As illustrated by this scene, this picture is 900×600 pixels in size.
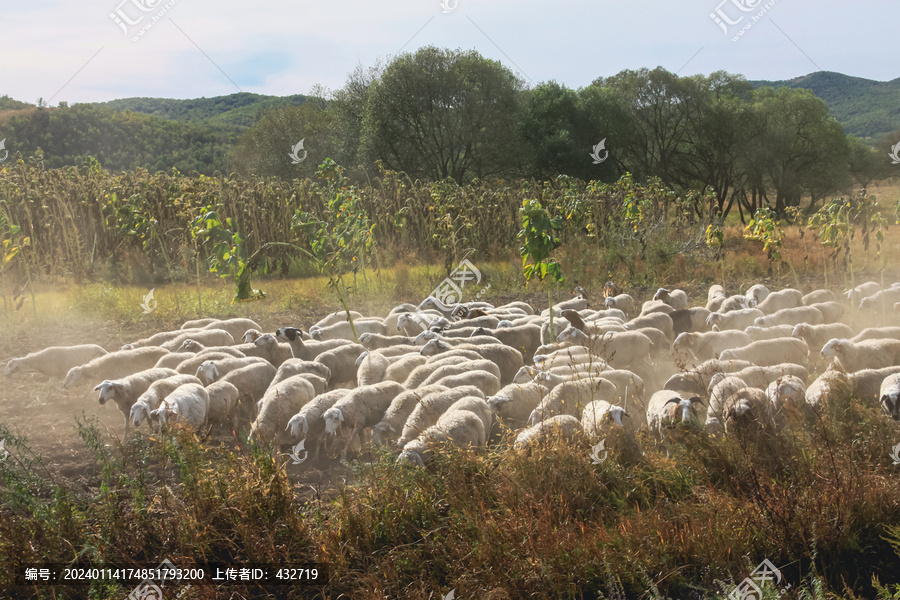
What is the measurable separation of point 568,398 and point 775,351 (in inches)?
133

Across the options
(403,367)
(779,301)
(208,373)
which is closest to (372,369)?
(403,367)

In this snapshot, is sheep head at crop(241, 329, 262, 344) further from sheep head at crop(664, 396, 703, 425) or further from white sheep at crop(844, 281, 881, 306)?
white sheep at crop(844, 281, 881, 306)

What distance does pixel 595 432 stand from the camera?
5012 mm

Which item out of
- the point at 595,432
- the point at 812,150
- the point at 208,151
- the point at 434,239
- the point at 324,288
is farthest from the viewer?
the point at 208,151

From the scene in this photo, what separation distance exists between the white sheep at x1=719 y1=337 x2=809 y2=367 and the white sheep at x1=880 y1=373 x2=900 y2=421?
2049 mm

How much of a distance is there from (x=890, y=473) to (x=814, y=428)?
0.68m

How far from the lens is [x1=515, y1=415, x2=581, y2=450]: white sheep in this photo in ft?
15.6

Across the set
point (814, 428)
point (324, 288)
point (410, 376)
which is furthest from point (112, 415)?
point (814, 428)

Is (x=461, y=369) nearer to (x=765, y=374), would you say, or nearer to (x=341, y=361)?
(x=341, y=361)

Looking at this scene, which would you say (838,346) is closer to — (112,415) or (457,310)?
(457,310)

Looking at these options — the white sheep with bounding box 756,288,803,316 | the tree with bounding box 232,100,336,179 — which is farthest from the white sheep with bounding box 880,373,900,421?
A: the tree with bounding box 232,100,336,179

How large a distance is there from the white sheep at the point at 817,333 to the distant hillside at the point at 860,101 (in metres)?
40.4

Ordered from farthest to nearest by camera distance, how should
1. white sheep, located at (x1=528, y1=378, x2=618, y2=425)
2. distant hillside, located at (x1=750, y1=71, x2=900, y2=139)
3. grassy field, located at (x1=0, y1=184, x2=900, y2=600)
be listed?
distant hillside, located at (x1=750, y1=71, x2=900, y2=139) < white sheep, located at (x1=528, y1=378, x2=618, y2=425) < grassy field, located at (x1=0, y1=184, x2=900, y2=600)

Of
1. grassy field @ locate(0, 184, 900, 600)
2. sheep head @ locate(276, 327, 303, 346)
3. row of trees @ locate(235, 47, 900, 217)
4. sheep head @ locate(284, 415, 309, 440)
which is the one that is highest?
row of trees @ locate(235, 47, 900, 217)
